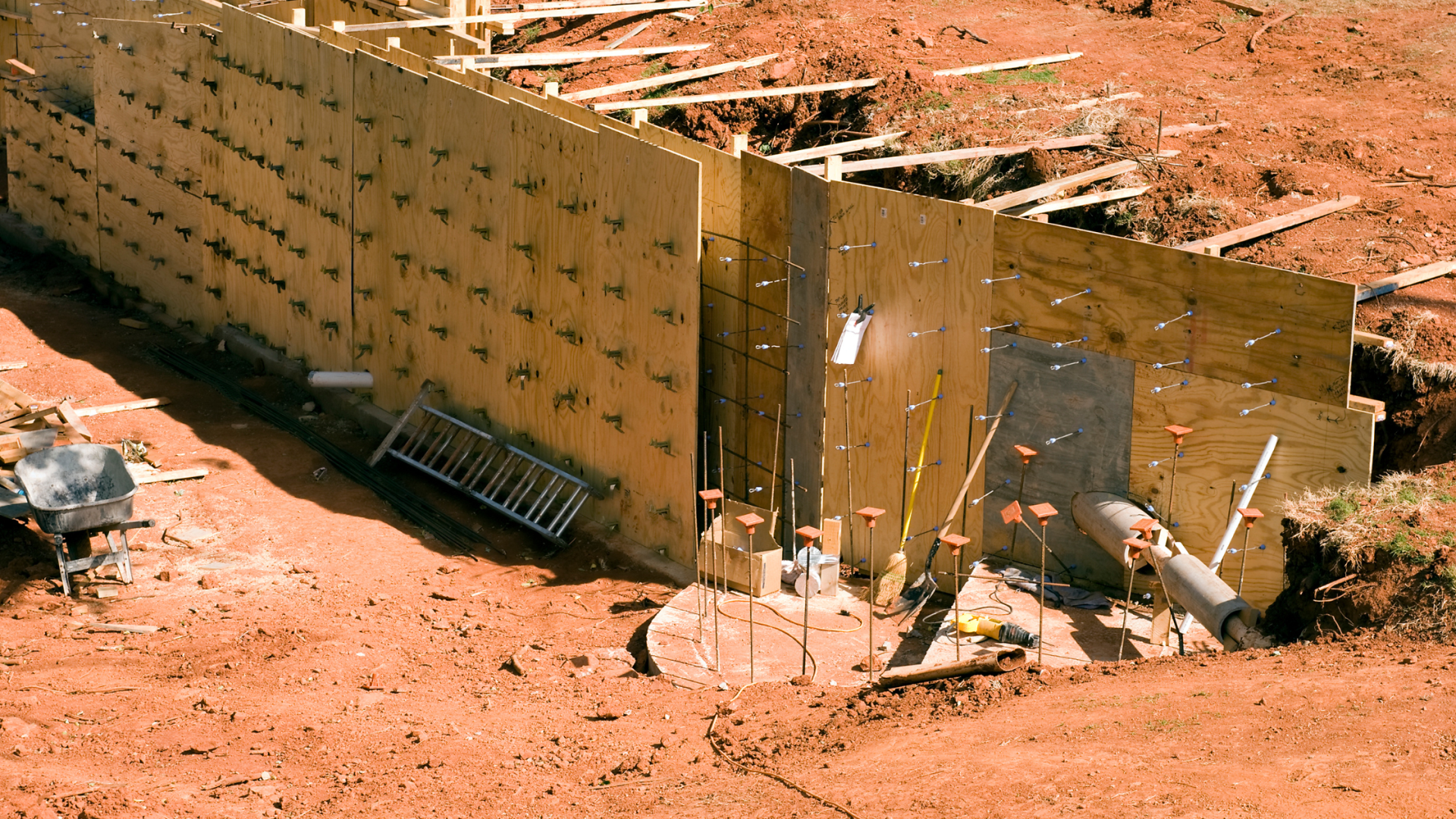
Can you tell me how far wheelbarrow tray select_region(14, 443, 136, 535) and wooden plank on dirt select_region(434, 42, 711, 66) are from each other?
538cm

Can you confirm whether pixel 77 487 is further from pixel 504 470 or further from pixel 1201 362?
pixel 1201 362

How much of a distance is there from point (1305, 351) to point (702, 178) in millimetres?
5182

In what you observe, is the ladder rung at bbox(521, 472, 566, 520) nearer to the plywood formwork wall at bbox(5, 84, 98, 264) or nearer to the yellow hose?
the yellow hose

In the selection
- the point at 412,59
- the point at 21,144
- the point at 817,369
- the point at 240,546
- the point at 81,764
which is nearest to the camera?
the point at 81,764

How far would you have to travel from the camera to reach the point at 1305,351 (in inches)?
400

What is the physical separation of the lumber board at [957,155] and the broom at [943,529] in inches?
95.4

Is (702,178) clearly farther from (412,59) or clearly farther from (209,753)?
(209,753)

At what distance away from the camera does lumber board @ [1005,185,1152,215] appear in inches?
501

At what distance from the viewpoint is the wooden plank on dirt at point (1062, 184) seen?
12664 millimetres

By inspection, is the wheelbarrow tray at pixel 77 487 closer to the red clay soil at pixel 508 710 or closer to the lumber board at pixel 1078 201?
the red clay soil at pixel 508 710

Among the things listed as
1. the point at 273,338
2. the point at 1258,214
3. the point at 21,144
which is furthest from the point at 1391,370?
the point at 21,144

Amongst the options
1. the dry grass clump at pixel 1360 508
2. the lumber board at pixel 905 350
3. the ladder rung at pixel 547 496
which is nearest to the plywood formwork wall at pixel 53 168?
the ladder rung at pixel 547 496

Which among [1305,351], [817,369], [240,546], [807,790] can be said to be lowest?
[240,546]

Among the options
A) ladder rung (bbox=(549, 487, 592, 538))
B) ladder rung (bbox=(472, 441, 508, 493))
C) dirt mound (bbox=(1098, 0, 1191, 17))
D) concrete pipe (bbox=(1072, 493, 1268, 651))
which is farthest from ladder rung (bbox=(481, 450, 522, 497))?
dirt mound (bbox=(1098, 0, 1191, 17))
